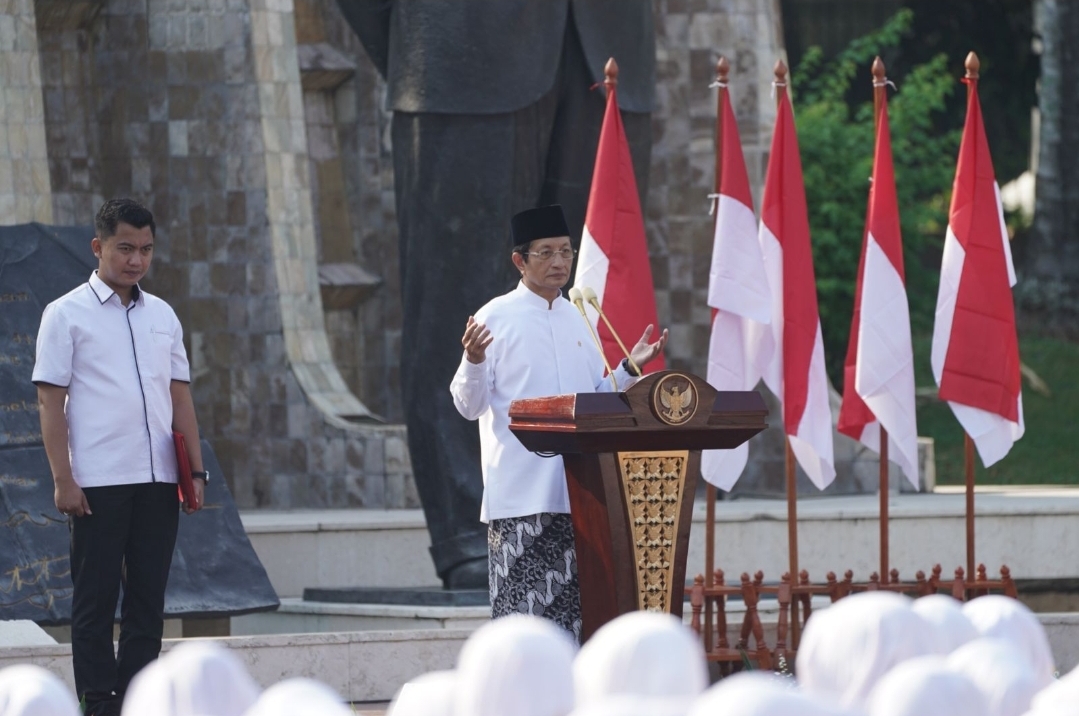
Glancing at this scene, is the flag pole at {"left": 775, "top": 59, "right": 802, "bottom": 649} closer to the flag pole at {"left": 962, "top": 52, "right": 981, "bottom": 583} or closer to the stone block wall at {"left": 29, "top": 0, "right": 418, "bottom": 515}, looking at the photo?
the flag pole at {"left": 962, "top": 52, "right": 981, "bottom": 583}

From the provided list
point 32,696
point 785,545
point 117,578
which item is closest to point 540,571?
point 117,578

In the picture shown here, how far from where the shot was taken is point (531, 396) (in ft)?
19.2

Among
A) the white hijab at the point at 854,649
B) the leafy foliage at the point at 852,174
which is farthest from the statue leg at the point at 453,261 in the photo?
the leafy foliage at the point at 852,174

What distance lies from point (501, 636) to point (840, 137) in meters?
14.0

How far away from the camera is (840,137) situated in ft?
54.4

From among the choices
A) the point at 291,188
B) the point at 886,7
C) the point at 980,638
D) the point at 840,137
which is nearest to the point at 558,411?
the point at 980,638

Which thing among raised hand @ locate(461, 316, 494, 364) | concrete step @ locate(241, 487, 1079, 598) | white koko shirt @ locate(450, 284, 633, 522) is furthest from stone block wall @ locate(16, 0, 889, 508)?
raised hand @ locate(461, 316, 494, 364)

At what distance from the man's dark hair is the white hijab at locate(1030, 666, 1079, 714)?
326 cm

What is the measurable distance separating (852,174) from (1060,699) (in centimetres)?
1355

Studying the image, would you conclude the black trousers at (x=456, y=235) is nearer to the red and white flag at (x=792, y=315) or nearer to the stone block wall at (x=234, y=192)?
the red and white flag at (x=792, y=315)

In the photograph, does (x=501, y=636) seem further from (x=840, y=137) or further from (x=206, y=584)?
(x=840, y=137)

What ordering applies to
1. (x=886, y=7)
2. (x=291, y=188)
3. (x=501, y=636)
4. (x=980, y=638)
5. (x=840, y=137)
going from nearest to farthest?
(x=501, y=636), (x=980, y=638), (x=291, y=188), (x=840, y=137), (x=886, y=7)

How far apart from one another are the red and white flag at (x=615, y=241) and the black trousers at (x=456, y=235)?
13.2 inches

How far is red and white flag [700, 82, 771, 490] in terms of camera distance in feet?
25.0
